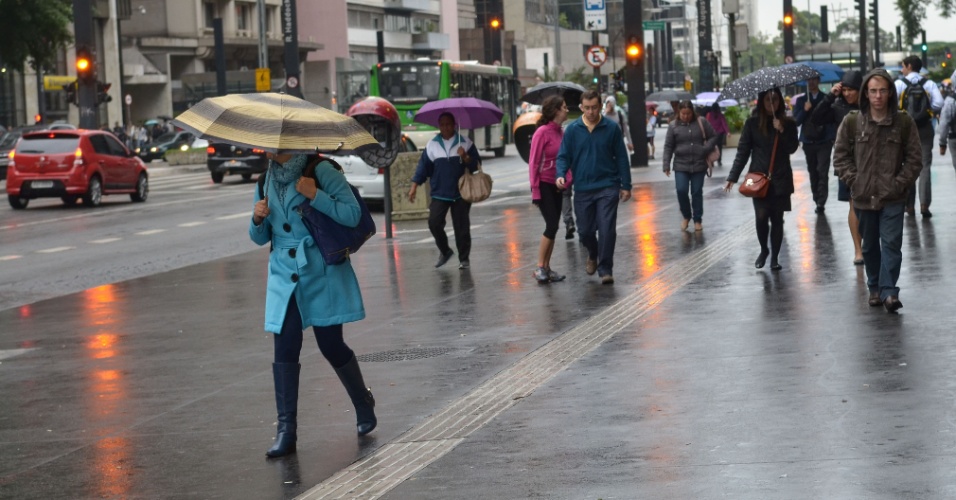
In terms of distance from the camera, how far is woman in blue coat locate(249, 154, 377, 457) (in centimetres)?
751

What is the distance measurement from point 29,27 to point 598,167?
120 ft

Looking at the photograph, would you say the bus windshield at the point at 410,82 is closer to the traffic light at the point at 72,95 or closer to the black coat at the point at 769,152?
the traffic light at the point at 72,95

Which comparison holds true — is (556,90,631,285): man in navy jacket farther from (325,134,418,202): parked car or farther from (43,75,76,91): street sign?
(43,75,76,91): street sign

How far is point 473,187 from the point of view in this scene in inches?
625

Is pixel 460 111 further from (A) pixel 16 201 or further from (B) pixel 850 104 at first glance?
(A) pixel 16 201

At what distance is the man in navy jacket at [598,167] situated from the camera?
1378cm

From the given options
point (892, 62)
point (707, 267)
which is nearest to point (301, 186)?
point (707, 267)

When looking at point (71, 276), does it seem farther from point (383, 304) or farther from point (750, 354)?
point (750, 354)

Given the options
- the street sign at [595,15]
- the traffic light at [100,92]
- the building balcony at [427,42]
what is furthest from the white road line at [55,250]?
the building balcony at [427,42]

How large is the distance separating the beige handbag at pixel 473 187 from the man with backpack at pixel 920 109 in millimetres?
4560

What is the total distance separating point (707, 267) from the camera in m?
14.8

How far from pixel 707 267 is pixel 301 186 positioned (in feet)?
26.2

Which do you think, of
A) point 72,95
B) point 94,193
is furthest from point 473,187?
point 72,95

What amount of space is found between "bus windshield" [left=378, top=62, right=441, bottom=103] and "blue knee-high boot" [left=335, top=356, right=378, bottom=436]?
40.0m
